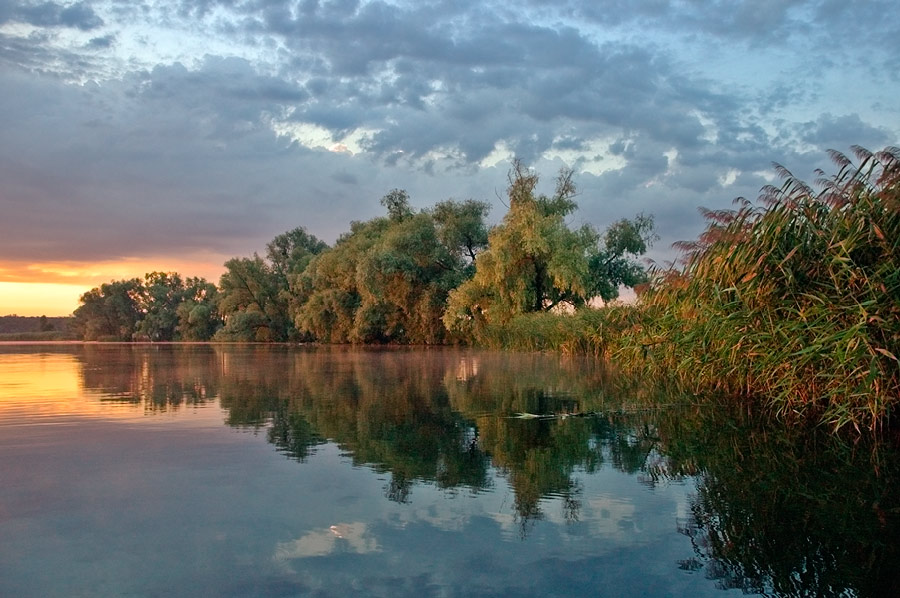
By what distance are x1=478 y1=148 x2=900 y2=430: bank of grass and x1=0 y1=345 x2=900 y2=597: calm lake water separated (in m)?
0.77

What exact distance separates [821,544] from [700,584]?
133 centimetres

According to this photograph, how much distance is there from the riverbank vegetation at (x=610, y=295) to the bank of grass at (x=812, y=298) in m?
0.03

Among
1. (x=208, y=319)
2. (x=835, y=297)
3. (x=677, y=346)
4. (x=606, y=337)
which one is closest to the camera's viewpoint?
(x=835, y=297)

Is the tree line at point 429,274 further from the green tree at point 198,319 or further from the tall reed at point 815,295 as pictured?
the tall reed at point 815,295

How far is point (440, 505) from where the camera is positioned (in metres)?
6.00

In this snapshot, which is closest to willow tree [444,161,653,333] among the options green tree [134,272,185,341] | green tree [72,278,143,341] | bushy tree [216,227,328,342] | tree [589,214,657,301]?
tree [589,214,657,301]

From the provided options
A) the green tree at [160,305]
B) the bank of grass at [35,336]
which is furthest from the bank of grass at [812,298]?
the bank of grass at [35,336]

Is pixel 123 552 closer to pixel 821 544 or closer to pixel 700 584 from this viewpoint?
pixel 700 584

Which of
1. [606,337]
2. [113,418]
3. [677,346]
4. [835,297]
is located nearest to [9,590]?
[113,418]

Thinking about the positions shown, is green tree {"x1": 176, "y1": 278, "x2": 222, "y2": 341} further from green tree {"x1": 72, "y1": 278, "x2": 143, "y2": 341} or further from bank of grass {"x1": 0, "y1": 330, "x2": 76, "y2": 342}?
bank of grass {"x1": 0, "y1": 330, "x2": 76, "y2": 342}

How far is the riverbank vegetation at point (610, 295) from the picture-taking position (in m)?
9.03

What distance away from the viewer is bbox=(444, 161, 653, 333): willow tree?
39.1m

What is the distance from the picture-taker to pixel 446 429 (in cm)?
1001

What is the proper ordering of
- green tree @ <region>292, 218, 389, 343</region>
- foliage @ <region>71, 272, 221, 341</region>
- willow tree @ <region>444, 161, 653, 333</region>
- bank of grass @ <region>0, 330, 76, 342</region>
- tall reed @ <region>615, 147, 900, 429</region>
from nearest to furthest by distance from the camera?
tall reed @ <region>615, 147, 900, 429</region>
willow tree @ <region>444, 161, 653, 333</region>
green tree @ <region>292, 218, 389, 343</region>
foliage @ <region>71, 272, 221, 341</region>
bank of grass @ <region>0, 330, 76, 342</region>
